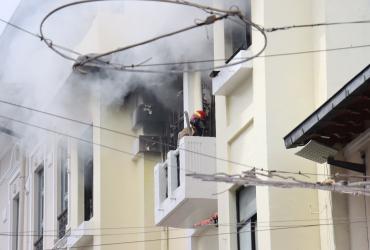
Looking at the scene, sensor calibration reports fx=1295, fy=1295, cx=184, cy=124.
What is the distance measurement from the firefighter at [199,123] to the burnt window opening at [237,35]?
2278 mm

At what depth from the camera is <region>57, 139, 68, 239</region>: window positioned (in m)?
25.8

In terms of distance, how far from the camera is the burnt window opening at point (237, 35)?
16.5 m

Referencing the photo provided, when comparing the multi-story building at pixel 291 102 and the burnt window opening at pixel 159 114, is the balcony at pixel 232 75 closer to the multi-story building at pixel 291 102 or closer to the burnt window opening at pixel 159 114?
the multi-story building at pixel 291 102

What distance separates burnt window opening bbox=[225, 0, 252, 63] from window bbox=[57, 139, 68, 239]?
30.4 ft

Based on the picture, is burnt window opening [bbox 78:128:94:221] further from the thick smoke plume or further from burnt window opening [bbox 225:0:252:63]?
burnt window opening [bbox 225:0:252:63]

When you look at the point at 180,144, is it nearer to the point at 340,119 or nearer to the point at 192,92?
the point at 192,92

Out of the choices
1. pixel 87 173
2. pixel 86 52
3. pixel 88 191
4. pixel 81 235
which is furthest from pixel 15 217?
pixel 86 52

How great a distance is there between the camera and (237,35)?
671 inches

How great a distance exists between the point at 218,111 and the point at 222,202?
47.9 inches

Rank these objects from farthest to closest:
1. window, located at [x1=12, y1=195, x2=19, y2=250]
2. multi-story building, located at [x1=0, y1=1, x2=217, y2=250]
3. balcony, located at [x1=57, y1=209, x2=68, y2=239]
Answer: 1. window, located at [x1=12, y1=195, x2=19, y2=250]
2. balcony, located at [x1=57, y1=209, x2=68, y2=239]
3. multi-story building, located at [x1=0, y1=1, x2=217, y2=250]

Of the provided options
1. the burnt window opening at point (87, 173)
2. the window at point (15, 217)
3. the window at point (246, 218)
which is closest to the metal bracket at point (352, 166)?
the window at point (246, 218)

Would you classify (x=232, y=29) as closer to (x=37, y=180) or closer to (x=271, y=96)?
(x=271, y=96)

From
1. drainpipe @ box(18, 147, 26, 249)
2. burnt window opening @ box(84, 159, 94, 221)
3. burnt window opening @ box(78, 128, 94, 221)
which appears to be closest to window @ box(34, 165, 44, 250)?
drainpipe @ box(18, 147, 26, 249)

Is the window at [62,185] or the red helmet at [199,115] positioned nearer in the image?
the red helmet at [199,115]
